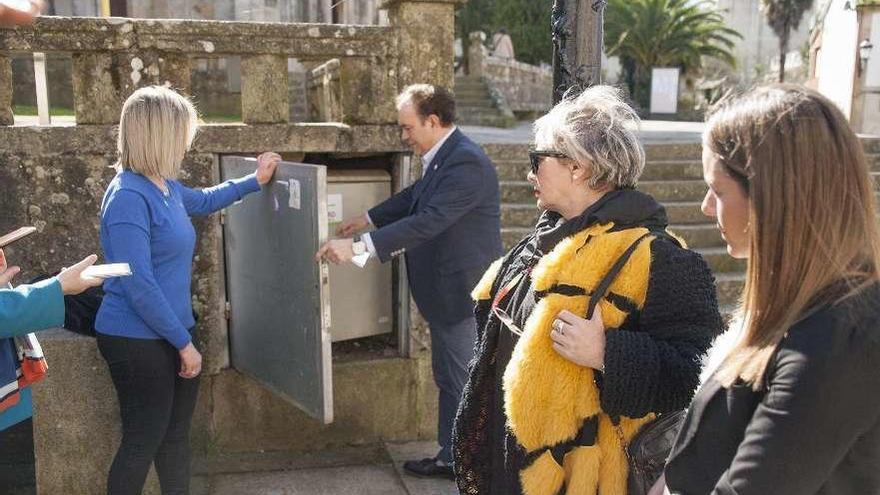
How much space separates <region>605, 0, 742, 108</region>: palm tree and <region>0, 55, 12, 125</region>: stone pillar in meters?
26.2

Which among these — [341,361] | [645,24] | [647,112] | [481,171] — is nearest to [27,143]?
[341,361]

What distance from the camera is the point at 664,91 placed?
78.9 feet

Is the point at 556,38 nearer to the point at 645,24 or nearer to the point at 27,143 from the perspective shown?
the point at 27,143

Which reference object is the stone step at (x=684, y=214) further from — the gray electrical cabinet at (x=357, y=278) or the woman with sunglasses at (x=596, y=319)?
the woman with sunglasses at (x=596, y=319)

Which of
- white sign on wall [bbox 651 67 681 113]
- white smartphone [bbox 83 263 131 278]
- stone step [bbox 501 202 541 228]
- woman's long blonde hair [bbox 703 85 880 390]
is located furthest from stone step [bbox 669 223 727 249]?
white sign on wall [bbox 651 67 681 113]

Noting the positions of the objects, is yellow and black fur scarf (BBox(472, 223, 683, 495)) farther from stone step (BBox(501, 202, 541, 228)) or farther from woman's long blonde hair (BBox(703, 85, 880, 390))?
stone step (BBox(501, 202, 541, 228))

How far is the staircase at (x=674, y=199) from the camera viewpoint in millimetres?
6312

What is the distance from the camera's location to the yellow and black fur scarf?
2080mm

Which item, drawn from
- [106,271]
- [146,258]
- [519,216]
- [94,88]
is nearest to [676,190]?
[519,216]

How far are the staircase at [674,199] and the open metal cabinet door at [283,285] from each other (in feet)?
9.18

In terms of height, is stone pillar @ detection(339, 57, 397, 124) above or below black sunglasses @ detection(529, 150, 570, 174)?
above

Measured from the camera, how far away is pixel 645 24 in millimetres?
28391

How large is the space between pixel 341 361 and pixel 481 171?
152 centimetres

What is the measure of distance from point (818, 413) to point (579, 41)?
1985mm
